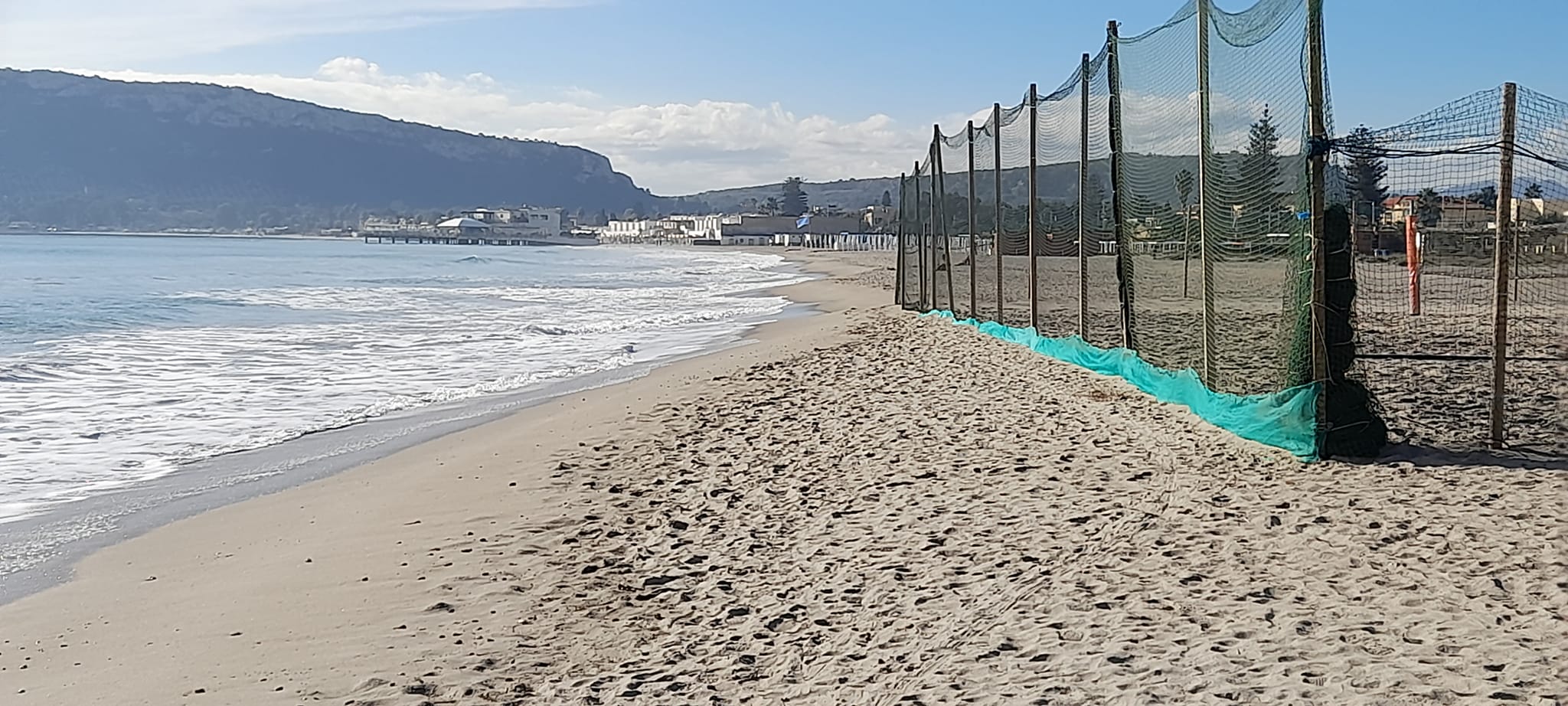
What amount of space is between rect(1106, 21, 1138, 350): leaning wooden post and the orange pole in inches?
210

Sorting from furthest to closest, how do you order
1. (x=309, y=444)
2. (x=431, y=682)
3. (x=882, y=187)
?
(x=882, y=187)
(x=309, y=444)
(x=431, y=682)

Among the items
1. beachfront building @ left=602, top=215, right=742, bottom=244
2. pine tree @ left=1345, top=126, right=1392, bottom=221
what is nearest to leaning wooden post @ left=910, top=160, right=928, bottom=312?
pine tree @ left=1345, top=126, right=1392, bottom=221

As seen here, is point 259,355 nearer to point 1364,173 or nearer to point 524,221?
point 1364,173

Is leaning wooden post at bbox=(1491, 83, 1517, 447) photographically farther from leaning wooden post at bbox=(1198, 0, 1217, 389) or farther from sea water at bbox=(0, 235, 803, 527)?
sea water at bbox=(0, 235, 803, 527)

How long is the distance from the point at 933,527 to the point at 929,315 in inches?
498

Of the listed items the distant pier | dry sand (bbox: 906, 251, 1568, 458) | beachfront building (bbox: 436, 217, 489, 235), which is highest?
beachfront building (bbox: 436, 217, 489, 235)

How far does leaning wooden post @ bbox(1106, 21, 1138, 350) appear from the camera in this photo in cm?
990

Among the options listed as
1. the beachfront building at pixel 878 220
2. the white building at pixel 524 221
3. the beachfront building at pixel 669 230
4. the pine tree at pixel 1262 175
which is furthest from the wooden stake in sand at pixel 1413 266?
the white building at pixel 524 221

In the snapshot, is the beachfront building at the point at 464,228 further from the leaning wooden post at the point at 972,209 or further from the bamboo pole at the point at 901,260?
the leaning wooden post at the point at 972,209

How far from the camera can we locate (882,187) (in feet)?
639

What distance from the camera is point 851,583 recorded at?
4.76 metres

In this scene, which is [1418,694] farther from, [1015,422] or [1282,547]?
[1015,422]

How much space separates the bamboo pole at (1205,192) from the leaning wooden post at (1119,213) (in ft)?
4.76

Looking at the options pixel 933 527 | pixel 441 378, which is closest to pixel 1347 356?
pixel 933 527
